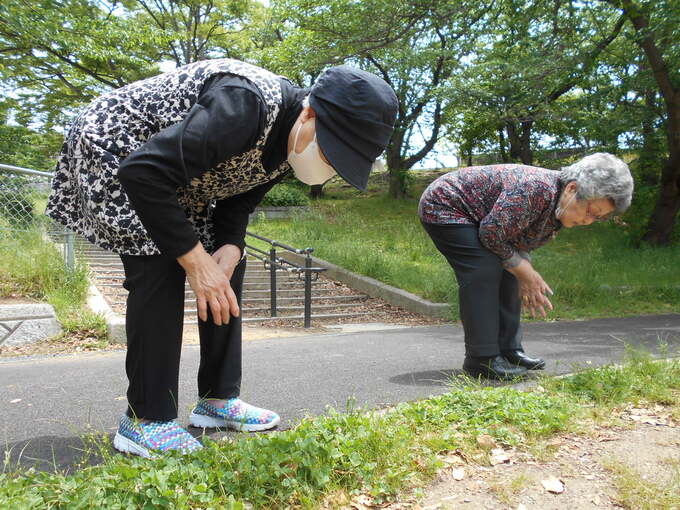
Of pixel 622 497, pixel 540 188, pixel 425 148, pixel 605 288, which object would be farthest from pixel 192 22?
pixel 622 497

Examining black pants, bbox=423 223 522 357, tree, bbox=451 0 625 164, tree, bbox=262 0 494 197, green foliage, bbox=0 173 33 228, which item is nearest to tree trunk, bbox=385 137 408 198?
tree, bbox=262 0 494 197

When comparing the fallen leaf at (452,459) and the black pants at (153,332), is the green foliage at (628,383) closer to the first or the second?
the fallen leaf at (452,459)

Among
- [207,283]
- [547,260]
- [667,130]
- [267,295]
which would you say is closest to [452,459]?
[207,283]

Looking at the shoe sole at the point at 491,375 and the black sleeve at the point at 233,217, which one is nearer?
the black sleeve at the point at 233,217

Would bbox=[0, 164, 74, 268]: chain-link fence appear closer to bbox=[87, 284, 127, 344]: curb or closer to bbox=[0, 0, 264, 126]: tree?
bbox=[87, 284, 127, 344]: curb

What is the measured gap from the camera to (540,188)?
2.96 metres

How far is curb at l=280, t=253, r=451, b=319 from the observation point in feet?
24.5

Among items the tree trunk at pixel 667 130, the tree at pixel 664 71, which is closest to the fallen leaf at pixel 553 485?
the tree at pixel 664 71

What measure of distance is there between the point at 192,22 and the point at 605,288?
19.6m

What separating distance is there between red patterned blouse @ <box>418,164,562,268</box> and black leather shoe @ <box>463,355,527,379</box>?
602 mm

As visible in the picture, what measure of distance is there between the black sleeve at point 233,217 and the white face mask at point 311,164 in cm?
30

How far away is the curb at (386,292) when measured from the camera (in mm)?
7477

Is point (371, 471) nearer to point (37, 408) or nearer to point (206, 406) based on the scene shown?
point (206, 406)

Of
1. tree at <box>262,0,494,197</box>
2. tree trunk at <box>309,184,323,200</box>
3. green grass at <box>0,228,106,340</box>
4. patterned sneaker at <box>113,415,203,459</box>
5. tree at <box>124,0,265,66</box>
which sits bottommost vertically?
patterned sneaker at <box>113,415,203,459</box>
